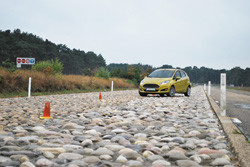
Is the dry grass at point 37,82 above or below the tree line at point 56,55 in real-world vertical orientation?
below

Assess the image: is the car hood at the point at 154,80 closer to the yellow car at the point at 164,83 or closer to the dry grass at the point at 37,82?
the yellow car at the point at 164,83

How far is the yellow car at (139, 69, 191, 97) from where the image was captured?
13.0m

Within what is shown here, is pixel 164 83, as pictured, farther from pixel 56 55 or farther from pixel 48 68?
pixel 56 55

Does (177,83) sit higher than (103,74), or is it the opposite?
(103,74)

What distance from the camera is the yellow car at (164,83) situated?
1302 centimetres

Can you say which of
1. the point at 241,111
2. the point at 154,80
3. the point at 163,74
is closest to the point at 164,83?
the point at 154,80

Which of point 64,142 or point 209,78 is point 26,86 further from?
point 209,78

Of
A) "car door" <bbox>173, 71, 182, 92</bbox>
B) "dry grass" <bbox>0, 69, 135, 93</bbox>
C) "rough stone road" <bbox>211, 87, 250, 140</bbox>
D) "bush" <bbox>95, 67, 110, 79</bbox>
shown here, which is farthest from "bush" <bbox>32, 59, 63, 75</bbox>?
"rough stone road" <bbox>211, 87, 250, 140</bbox>

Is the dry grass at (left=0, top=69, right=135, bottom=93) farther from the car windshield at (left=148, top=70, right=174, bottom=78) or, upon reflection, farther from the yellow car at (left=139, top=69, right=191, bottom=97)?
the car windshield at (left=148, top=70, right=174, bottom=78)

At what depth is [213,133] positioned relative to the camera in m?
3.92

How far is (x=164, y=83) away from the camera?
13.1 metres

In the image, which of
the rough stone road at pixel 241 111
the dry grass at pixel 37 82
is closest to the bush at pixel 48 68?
the dry grass at pixel 37 82

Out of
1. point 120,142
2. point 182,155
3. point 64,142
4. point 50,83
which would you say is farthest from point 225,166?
point 50,83

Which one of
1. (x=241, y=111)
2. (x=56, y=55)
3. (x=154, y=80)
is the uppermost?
(x=56, y=55)
